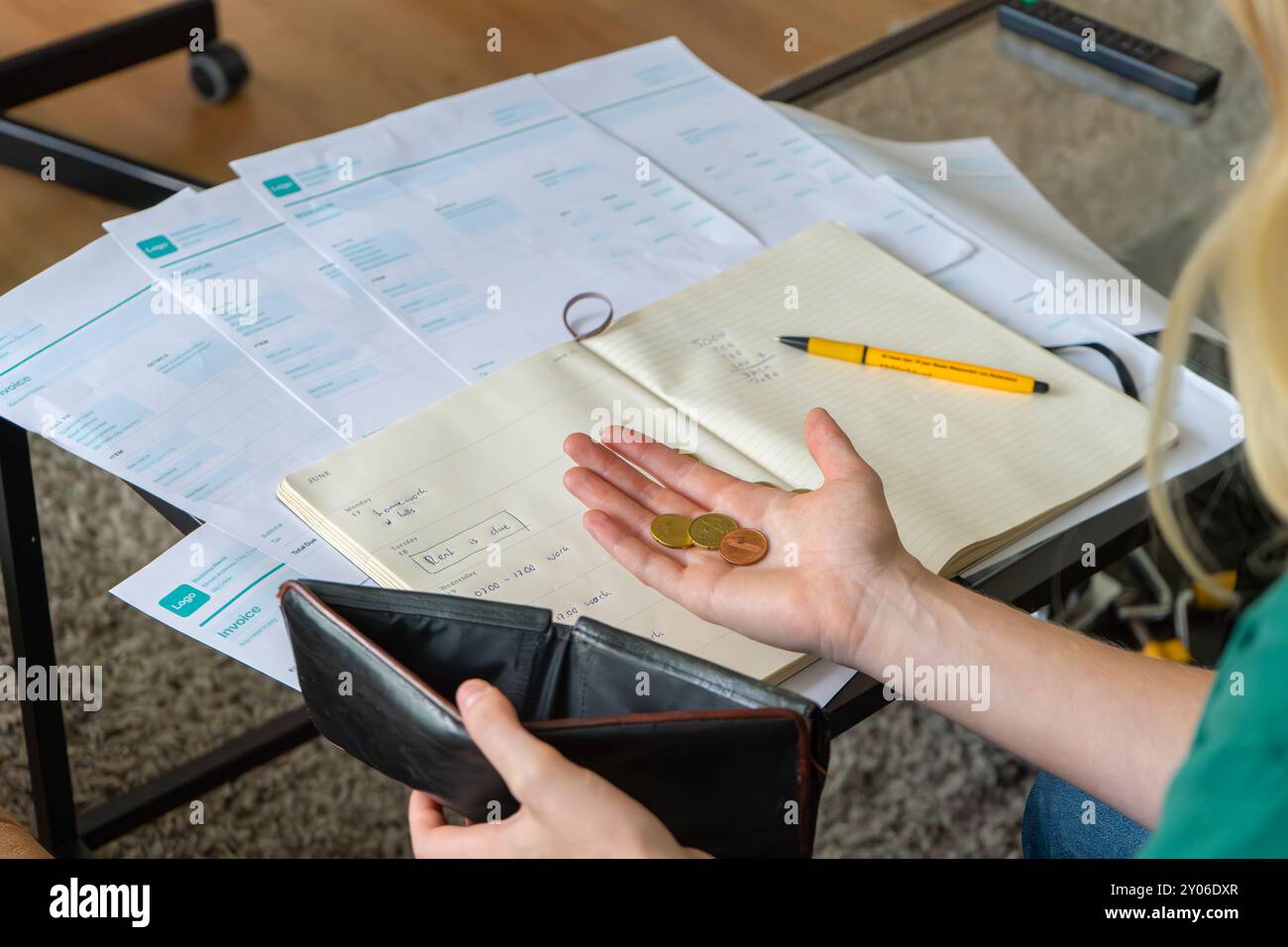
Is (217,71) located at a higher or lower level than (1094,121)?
lower

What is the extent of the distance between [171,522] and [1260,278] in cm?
62

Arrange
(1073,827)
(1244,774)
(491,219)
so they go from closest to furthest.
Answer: (1244,774) < (1073,827) < (491,219)

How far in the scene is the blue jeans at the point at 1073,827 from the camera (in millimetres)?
871

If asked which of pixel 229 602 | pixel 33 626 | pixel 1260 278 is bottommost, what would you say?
pixel 33 626

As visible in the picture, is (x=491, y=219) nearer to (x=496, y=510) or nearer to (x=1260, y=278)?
(x=496, y=510)

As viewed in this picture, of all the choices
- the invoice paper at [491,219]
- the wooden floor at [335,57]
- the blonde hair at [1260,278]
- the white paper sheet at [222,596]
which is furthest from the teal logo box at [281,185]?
the wooden floor at [335,57]

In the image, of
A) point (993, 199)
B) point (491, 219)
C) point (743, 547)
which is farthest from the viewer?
point (993, 199)

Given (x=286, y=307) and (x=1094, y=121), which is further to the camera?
(x=1094, y=121)

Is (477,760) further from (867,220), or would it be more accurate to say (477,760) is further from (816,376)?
(867,220)

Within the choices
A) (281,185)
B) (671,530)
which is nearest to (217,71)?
(281,185)

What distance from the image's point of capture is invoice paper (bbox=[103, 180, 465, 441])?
0.88 meters

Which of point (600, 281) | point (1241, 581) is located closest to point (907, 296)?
point (600, 281)

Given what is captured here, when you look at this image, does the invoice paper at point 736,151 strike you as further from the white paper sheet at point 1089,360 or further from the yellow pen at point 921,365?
the yellow pen at point 921,365

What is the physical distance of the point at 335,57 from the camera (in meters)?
2.56
